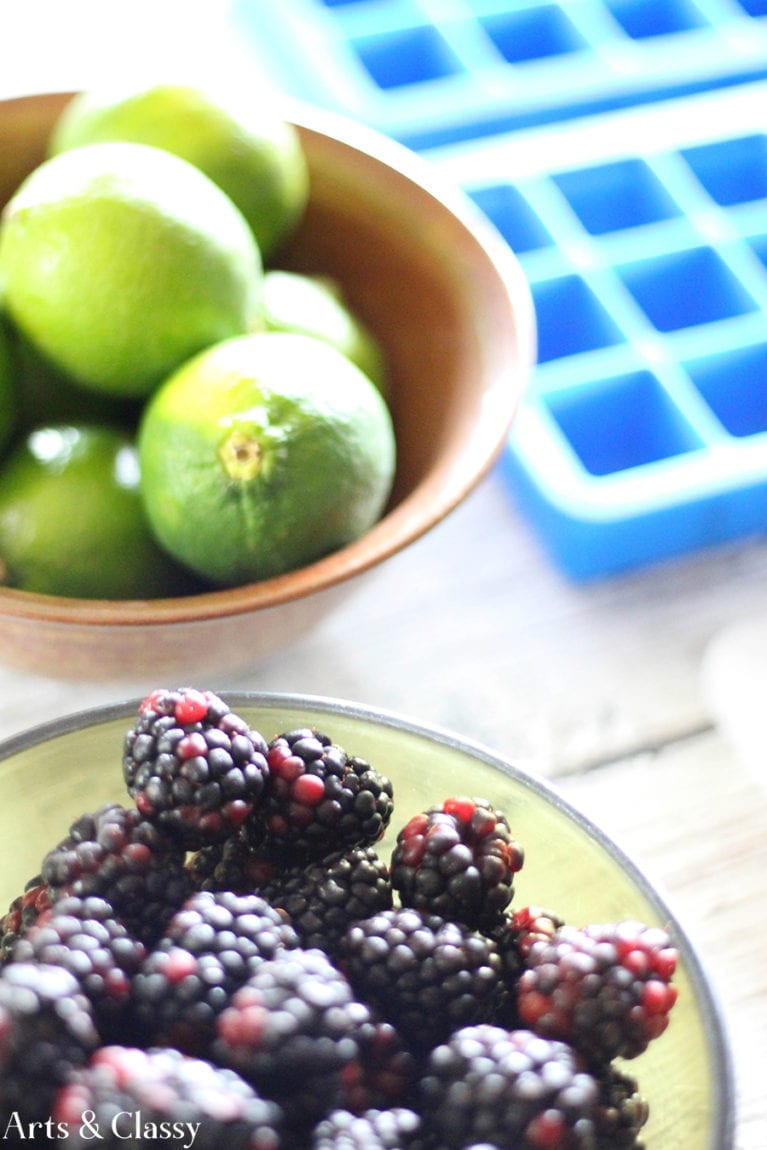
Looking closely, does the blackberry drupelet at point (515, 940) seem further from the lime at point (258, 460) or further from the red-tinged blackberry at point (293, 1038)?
the lime at point (258, 460)

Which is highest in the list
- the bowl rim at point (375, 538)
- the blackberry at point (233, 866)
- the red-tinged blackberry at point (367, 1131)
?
the bowl rim at point (375, 538)

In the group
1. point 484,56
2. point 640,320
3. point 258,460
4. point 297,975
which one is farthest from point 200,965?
point 484,56

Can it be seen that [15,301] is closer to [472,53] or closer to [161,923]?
[161,923]

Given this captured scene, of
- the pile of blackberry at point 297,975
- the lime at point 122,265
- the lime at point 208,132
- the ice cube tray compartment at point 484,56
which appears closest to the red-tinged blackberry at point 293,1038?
the pile of blackberry at point 297,975

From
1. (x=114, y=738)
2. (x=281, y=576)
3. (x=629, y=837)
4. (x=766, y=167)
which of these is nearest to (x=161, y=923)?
(x=114, y=738)

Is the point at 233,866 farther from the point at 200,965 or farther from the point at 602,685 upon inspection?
the point at 602,685

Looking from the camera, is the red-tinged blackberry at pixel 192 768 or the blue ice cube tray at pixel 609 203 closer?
the red-tinged blackberry at pixel 192 768

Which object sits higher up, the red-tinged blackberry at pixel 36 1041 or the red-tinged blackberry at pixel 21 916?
the red-tinged blackberry at pixel 21 916
